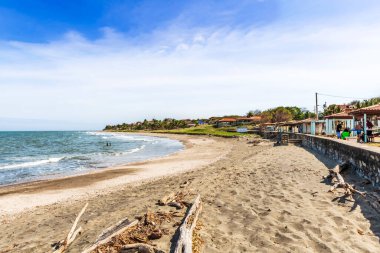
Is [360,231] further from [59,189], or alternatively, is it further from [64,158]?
[64,158]

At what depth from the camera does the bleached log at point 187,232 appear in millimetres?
5400

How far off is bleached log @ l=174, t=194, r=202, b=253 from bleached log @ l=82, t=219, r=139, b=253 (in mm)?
1335

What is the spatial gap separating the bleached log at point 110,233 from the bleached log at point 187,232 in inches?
52.5

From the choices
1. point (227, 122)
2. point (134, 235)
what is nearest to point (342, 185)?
point (134, 235)

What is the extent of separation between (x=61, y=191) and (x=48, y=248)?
9.84 meters

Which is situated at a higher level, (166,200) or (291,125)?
(291,125)

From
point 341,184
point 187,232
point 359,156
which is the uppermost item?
point 359,156

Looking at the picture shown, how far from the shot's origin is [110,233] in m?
6.54

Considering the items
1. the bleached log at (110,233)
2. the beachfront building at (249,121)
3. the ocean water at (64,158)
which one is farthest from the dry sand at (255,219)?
the beachfront building at (249,121)

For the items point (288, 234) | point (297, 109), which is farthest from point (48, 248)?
point (297, 109)

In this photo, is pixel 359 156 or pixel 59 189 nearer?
pixel 359 156

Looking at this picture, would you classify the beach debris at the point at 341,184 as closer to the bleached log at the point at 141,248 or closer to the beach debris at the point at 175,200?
the beach debris at the point at 175,200

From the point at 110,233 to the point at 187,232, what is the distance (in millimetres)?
1752

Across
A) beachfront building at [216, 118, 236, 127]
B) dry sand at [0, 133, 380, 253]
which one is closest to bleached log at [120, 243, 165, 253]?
dry sand at [0, 133, 380, 253]
